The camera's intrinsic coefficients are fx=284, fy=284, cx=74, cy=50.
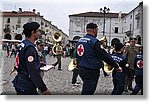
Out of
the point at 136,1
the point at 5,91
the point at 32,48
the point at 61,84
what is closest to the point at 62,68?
the point at 61,84

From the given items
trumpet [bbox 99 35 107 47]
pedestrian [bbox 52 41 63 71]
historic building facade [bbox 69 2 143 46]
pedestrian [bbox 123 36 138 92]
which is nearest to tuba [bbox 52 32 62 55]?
pedestrian [bbox 52 41 63 71]

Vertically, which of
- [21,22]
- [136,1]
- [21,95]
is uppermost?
[136,1]

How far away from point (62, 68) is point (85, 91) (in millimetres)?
286

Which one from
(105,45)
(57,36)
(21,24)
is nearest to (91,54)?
(105,45)

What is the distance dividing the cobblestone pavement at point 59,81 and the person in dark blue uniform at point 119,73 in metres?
0.04

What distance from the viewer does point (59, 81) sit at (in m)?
2.43

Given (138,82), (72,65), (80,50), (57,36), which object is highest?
(57,36)

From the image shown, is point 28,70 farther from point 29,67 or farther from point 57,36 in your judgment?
point 57,36

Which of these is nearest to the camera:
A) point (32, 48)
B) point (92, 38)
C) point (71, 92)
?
point (32, 48)

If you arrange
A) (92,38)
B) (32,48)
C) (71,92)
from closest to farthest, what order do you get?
(32,48)
(92,38)
(71,92)

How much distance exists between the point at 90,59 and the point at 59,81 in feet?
1.27

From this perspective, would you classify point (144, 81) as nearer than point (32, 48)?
No

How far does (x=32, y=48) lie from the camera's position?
174cm

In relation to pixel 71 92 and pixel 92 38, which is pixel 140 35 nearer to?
pixel 92 38
